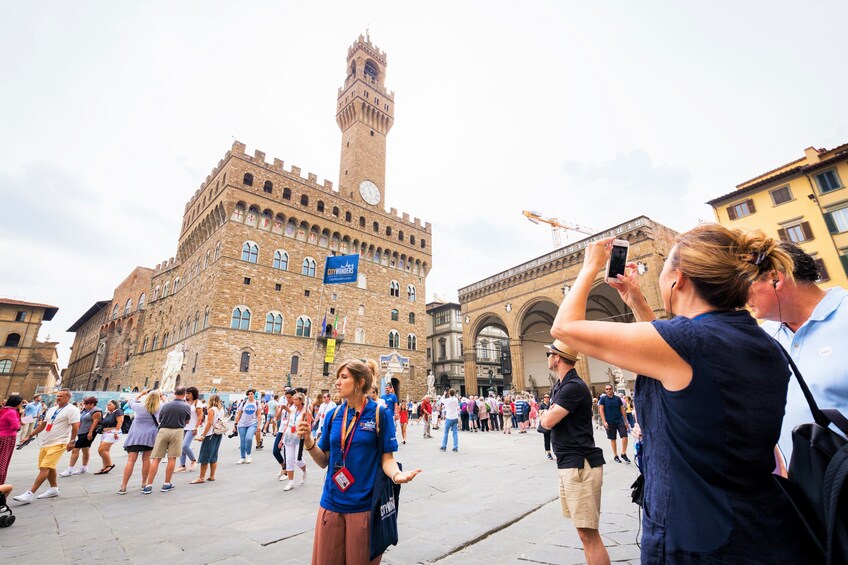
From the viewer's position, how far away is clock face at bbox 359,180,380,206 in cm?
3262

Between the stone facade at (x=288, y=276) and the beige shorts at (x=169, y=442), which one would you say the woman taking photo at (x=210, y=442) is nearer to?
the beige shorts at (x=169, y=442)

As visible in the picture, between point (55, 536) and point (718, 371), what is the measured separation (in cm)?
614

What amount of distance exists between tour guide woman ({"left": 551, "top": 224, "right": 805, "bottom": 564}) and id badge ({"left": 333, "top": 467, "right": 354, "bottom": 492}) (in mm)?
1624

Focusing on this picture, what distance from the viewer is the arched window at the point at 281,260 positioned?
87.2ft

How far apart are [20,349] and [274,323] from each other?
30.2m

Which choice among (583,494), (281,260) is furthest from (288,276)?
(583,494)

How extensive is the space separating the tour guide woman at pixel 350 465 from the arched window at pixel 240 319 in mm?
23689

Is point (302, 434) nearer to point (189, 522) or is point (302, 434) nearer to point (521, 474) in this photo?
point (189, 522)

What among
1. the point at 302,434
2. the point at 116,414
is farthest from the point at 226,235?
the point at 302,434

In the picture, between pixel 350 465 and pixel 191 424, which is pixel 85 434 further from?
pixel 350 465

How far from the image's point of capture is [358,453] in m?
2.40

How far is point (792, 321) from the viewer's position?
6.41 feet

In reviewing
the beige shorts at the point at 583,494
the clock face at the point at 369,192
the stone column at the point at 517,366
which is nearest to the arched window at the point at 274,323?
the clock face at the point at 369,192

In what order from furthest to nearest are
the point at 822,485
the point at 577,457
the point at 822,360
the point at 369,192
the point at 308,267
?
the point at 369,192, the point at 308,267, the point at 577,457, the point at 822,360, the point at 822,485
